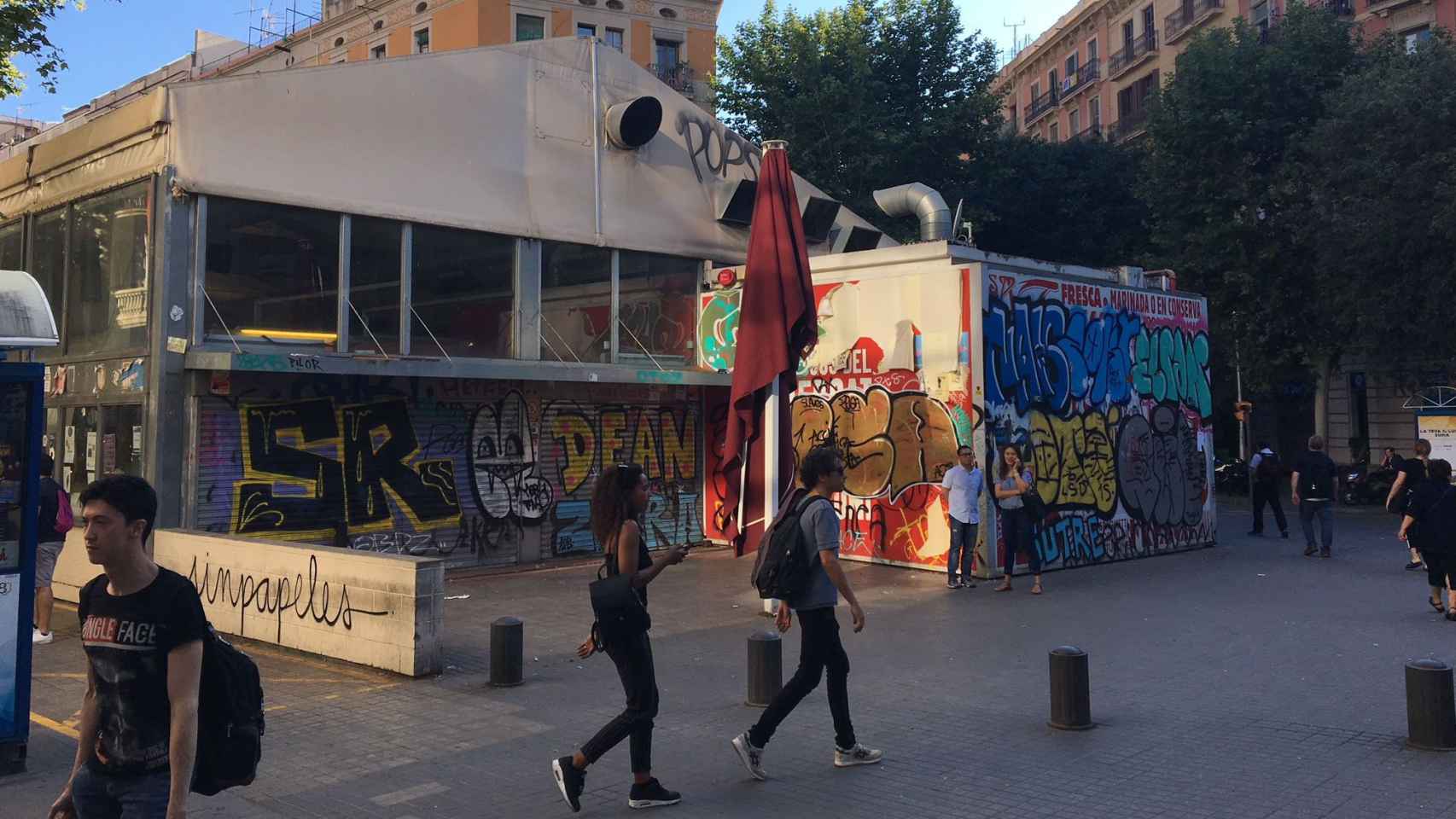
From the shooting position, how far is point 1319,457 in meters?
15.6

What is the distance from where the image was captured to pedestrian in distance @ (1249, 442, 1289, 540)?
1852 cm

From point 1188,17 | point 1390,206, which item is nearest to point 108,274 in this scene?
point 1390,206

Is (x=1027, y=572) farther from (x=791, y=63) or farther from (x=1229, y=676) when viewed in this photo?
(x=791, y=63)

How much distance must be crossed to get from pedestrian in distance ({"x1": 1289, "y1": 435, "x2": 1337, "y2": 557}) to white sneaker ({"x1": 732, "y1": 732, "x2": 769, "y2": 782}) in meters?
12.3

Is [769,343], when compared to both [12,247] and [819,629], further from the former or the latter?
[12,247]

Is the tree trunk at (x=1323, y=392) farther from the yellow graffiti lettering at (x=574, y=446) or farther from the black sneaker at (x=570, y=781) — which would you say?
the black sneaker at (x=570, y=781)

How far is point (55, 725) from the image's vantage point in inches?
297

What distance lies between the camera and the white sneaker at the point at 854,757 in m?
6.31

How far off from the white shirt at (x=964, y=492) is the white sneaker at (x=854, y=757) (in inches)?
273

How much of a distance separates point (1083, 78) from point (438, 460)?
41283 millimetres

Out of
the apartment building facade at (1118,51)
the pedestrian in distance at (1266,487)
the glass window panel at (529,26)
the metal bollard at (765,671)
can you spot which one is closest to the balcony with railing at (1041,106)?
the apartment building facade at (1118,51)

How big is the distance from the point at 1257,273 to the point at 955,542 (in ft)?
58.0

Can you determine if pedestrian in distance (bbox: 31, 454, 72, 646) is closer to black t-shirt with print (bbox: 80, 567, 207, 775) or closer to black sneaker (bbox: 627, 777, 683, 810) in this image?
black sneaker (bbox: 627, 777, 683, 810)

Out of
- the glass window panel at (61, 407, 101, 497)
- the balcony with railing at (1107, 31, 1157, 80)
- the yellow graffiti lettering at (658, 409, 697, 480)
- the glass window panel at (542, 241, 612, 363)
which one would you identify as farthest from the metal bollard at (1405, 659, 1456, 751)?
the balcony with railing at (1107, 31, 1157, 80)
